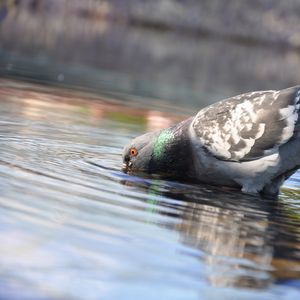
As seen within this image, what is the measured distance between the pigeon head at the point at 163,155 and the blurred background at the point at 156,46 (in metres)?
7.70

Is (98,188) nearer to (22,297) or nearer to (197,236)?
(197,236)

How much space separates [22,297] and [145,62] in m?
22.5

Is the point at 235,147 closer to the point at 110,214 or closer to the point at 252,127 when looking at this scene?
the point at 252,127

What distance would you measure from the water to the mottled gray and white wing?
43 cm

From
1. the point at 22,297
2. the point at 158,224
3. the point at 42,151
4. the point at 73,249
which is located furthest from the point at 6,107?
the point at 22,297

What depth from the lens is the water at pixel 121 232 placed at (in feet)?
14.5

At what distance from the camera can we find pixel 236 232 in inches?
237

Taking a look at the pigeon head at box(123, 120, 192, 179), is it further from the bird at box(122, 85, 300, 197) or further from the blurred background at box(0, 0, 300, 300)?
the blurred background at box(0, 0, 300, 300)

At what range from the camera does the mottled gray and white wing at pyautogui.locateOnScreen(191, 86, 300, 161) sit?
7949 millimetres

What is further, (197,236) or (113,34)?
(113,34)

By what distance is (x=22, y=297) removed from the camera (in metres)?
4.01

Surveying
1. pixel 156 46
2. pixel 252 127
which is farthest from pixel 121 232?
pixel 156 46

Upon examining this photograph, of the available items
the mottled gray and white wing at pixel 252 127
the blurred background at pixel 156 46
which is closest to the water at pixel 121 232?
the mottled gray and white wing at pixel 252 127

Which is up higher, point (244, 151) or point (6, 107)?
point (244, 151)
